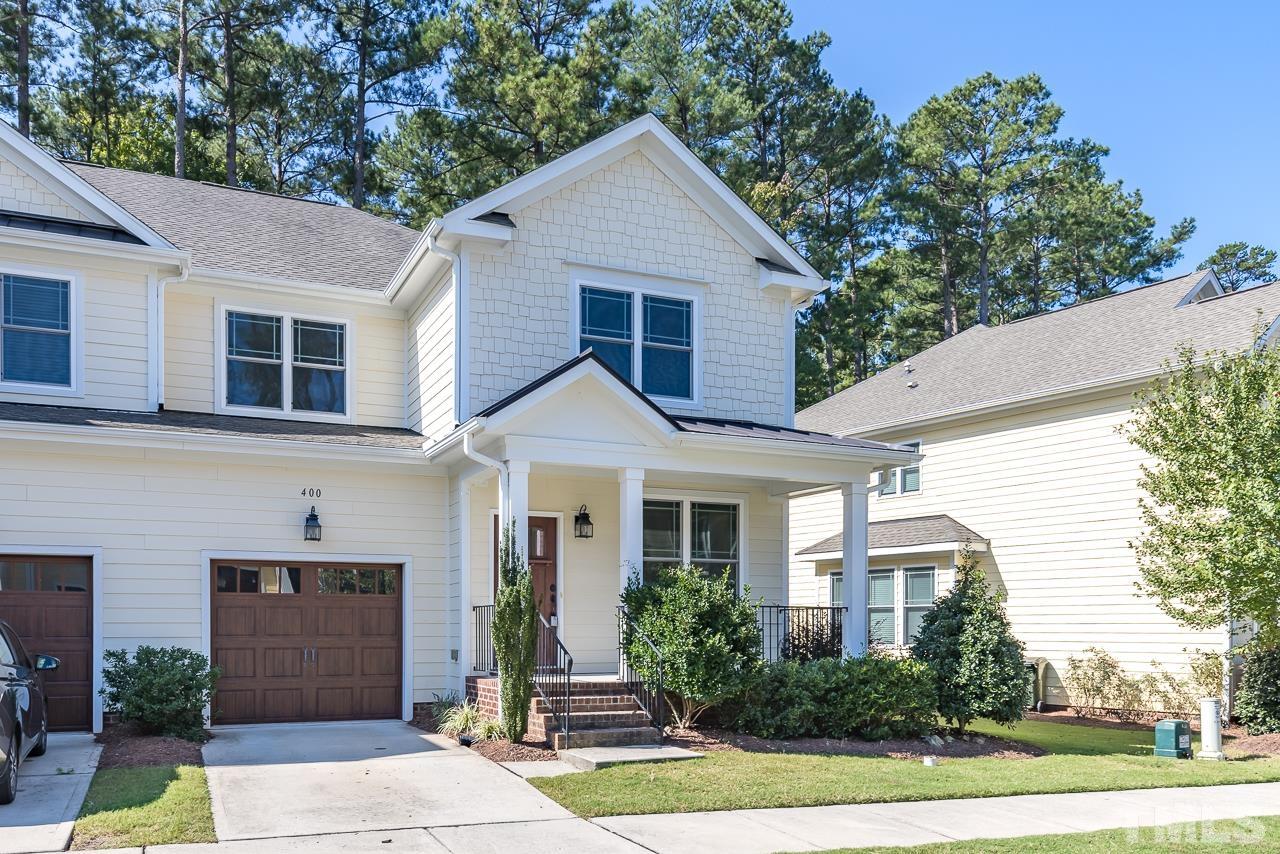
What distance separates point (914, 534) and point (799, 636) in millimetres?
6017

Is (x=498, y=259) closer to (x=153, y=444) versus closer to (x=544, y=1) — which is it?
(x=153, y=444)

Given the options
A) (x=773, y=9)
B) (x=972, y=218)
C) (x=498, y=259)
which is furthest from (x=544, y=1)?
(x=498, y=259)

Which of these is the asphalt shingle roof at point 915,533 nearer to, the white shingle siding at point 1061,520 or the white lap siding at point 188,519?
the white shingle siding at point 1061,520

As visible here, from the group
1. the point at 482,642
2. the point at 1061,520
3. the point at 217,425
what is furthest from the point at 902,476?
the point at 217,425

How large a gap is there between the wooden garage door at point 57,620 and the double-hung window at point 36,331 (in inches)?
96.1

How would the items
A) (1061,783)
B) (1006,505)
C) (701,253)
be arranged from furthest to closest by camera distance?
(1006,505) → (701,253) → (1061,783)

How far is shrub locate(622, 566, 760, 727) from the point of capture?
13094mm

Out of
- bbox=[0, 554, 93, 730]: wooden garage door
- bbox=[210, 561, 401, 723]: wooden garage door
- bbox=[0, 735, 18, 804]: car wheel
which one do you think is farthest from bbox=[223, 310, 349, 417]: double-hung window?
bbox=[0, 735, 18, 804]: car wheel

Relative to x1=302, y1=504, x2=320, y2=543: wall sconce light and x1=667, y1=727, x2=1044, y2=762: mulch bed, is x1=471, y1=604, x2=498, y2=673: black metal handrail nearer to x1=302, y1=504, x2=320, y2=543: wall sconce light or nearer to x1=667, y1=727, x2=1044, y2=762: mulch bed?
x1=302, y1=504, x2=320, y2=543: wall sconce light

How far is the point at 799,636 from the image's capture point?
1650 cm

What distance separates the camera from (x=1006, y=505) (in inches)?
825

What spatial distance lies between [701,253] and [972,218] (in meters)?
28.1

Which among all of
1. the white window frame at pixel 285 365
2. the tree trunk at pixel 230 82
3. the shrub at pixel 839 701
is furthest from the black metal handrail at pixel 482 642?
the tree trunk at pixel 230 82

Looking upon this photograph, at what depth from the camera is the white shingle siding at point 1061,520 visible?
18656 millimetres
